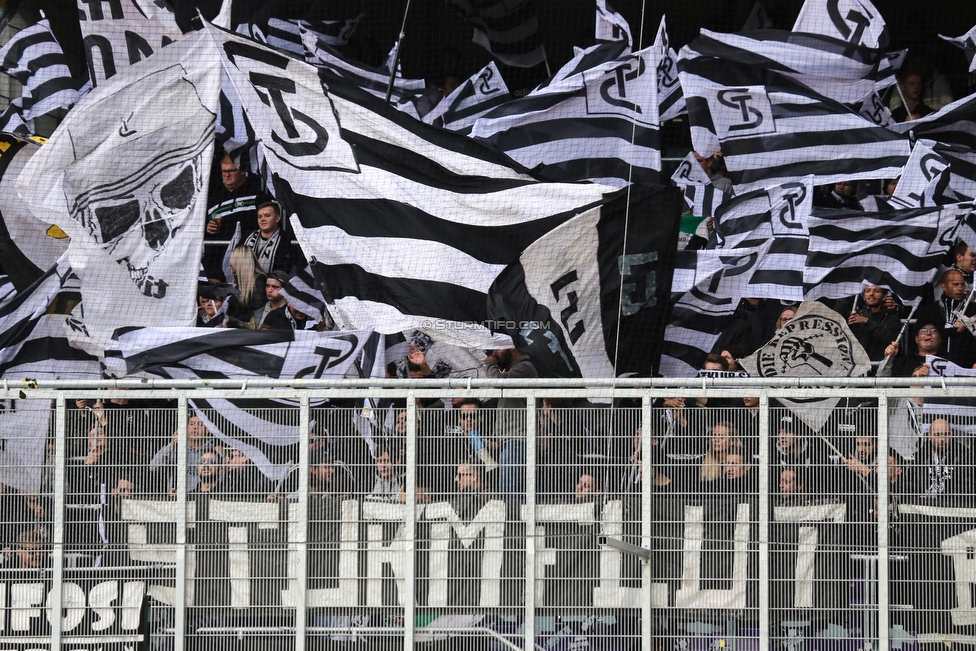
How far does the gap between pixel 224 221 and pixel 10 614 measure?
4.99 metres

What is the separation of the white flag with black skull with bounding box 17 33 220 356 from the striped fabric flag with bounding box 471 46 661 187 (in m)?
2.68

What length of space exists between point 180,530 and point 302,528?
80 centimetres

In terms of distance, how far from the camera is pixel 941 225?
935 centimetres

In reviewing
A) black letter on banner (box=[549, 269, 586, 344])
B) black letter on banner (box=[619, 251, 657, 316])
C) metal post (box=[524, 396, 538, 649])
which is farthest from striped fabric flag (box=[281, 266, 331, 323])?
metal post (box=[524, 396, 538, 649])

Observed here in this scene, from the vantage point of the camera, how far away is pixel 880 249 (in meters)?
9.50

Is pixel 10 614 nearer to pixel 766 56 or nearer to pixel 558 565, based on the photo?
pixel 558 565

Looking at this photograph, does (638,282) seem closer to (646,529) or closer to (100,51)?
(646,529)

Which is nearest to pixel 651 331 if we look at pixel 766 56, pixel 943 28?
pixel 766 56

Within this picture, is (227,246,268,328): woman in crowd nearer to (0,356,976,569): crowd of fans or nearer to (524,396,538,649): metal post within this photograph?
(0,356,976,569): crowd of fans

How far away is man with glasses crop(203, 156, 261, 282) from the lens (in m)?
10.9

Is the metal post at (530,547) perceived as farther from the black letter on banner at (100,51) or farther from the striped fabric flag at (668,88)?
the black letter on banner at (100,51)

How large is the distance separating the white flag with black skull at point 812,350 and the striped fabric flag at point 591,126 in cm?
182

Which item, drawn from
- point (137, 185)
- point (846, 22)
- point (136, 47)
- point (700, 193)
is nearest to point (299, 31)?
point (136, 47)

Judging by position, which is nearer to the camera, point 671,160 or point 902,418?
point 902,418
